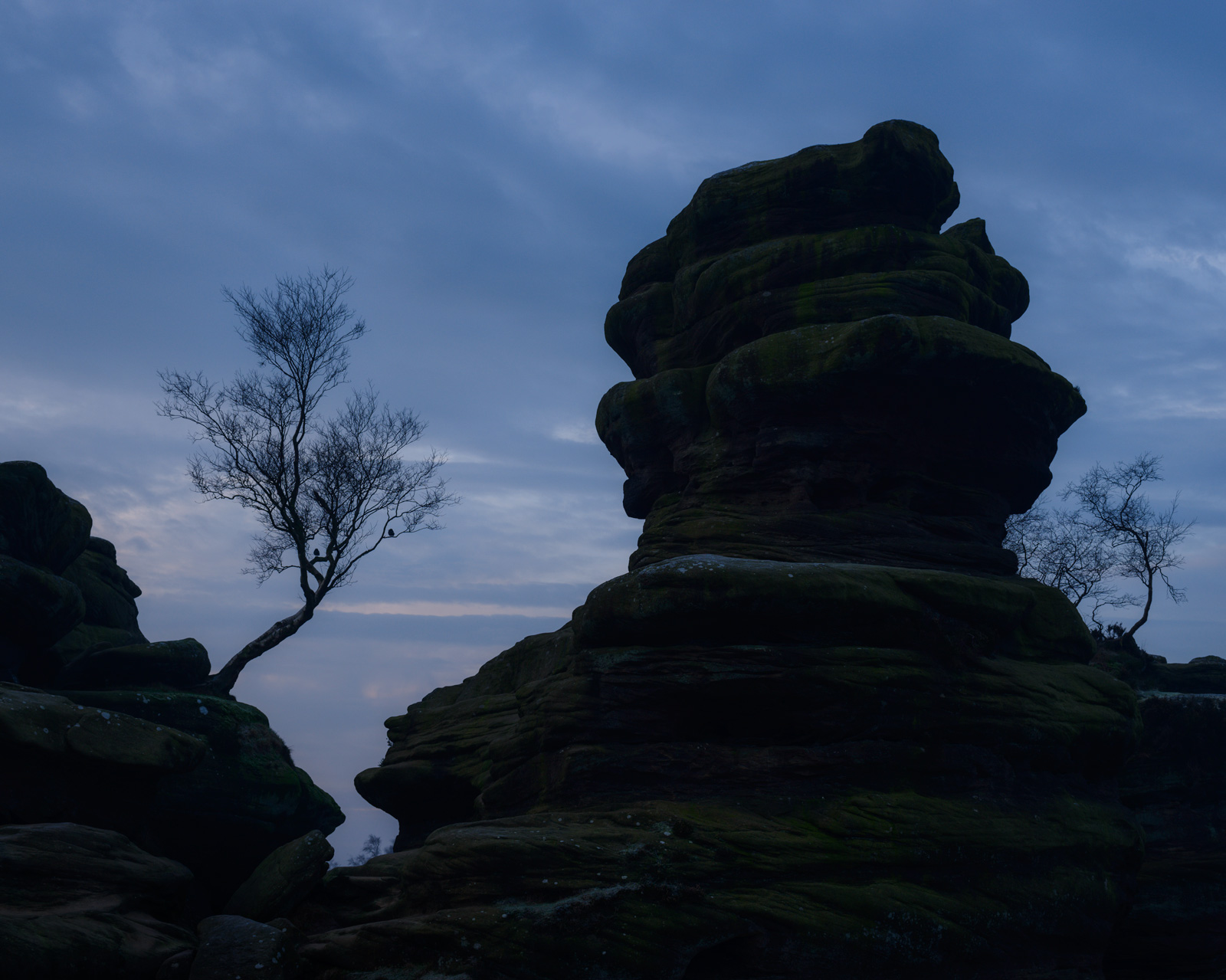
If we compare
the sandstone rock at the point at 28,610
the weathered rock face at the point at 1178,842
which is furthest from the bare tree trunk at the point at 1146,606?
the sandstone rock at the point at 28,610

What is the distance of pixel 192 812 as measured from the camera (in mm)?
21297

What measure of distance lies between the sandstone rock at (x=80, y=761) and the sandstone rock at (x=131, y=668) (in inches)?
268

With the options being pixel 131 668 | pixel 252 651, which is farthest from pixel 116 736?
pixel 252 651

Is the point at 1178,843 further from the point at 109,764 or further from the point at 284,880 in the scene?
the point at 109,764

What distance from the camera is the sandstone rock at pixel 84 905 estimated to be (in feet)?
42.5

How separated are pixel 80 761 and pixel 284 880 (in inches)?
213

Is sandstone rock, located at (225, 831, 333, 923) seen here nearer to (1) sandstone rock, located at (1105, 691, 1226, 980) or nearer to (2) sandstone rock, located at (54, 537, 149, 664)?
(2) sandstone rock, located at (54, 537, 149, 664)

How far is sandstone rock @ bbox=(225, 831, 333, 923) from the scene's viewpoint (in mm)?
16281

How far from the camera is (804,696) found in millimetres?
15695

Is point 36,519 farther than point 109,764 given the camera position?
Yes

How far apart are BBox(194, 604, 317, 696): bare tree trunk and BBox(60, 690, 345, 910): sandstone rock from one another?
490cm

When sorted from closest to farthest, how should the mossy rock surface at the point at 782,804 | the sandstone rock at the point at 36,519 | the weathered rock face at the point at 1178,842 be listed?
the mossy rock surface at the point at 782,804, the weathered rock face at the point at 1178,842, the sandstone rock at the point at 36,519

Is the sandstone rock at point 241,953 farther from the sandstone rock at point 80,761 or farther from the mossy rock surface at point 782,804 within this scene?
the sandstone rock at point 80,761

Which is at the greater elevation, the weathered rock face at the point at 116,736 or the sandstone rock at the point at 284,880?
the weathered rock face at the point at 116,736
